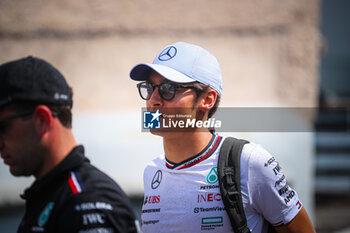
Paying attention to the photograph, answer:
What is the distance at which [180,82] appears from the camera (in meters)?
2.20

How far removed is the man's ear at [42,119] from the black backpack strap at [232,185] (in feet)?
3.08

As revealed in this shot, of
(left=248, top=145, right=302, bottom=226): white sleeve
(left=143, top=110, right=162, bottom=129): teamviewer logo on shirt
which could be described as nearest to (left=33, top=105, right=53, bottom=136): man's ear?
(left=143, top=110, right=162, bottom=129): teamviewer logo on shirt

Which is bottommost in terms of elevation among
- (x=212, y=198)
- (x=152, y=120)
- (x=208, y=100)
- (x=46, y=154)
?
(x=212, y=198)

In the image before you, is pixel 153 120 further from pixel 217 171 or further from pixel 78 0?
pixel 78 0

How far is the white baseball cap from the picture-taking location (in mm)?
2239

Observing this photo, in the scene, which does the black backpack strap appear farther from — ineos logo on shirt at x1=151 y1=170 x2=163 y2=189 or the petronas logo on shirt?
ineos logo on shirt at x1=151 y1=170 x2=163 y2=189

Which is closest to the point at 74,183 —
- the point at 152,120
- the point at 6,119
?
the point at 6,119

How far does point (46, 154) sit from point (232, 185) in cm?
97

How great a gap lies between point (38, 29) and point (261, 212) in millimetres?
5917

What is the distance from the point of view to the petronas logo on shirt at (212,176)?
2.17m

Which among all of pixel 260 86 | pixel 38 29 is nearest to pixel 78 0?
pixel 38 29

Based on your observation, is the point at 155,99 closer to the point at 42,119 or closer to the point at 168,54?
the point at 168,54

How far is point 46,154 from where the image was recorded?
1870 mm

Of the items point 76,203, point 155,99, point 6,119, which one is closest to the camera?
point 76,203
